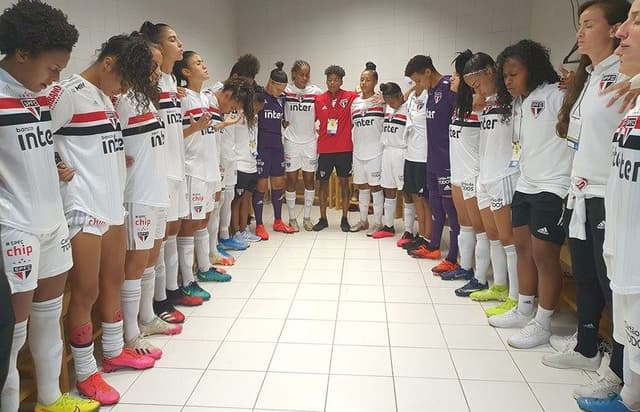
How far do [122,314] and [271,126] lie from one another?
2.80 metres

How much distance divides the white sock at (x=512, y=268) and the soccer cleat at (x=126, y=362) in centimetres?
215

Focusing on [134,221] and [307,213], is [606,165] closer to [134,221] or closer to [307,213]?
[134,221]

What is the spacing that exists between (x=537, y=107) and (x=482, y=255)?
4.06 feet

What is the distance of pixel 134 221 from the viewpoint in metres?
2.32

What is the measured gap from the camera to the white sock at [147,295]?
103 inches

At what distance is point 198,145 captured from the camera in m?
3.13

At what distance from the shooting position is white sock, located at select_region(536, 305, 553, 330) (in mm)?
2615

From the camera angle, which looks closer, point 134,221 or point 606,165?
point 606,165

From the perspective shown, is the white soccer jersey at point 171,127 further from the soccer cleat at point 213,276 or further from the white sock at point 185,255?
the soccer cleat at point 213,276

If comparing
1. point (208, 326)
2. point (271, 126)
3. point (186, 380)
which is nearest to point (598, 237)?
point (186, 380)

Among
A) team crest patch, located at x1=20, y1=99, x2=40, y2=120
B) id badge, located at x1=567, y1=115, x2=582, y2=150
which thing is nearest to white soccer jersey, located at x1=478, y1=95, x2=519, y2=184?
id badge, located at x1=567, y1=115, x2=582, y2=150

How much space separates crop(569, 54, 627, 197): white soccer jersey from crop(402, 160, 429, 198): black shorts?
219cm

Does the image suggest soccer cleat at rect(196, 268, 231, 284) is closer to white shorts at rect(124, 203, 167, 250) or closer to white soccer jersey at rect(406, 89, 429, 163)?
white shorts at rect(124, 203, 167, 250)

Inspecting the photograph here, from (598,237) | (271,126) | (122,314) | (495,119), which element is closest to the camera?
(598,237)
